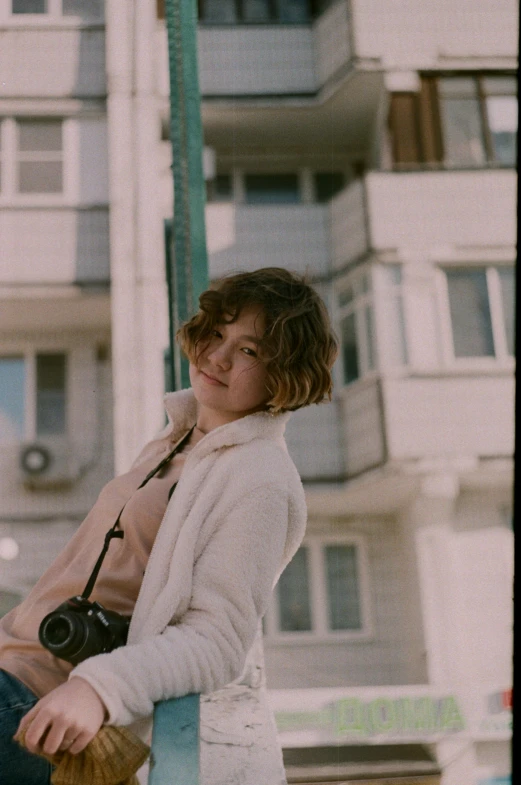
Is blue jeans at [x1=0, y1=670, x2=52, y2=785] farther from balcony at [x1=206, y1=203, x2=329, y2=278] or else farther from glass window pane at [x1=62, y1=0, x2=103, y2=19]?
glass window pane at [x1=62, y1=0, x2=103, y2=19]

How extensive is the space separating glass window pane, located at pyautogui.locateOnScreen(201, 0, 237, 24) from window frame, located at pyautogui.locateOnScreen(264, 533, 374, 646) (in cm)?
384

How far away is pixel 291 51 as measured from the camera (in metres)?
7.84

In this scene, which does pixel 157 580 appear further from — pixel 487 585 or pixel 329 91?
pixel 329 91

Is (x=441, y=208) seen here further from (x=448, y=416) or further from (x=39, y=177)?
(x=39, y=177)

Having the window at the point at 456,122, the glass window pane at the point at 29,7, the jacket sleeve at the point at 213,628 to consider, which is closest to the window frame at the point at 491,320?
the window at the point at 456,122

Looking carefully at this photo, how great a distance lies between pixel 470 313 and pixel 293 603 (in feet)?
7.38

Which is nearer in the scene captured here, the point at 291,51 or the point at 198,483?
the point at 198,483

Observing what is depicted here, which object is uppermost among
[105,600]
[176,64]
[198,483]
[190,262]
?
[176,64]

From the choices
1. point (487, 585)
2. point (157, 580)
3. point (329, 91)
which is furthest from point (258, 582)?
point (329, 91)

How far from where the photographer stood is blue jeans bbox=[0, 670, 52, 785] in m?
0.87

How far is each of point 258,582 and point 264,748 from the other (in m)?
0.15

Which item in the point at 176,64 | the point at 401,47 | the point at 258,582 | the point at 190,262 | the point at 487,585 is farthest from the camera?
the point at 401,47

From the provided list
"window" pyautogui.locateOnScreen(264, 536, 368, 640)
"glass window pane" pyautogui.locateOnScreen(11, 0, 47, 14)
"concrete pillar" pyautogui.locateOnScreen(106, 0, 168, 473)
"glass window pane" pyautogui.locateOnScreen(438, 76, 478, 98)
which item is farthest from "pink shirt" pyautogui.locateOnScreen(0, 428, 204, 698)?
"glass window pane" pyautogui.locateOnScreen(11, 0, 47, 14)

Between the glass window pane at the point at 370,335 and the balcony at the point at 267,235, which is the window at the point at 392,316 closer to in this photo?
the glass window pane at the point at 370,335
